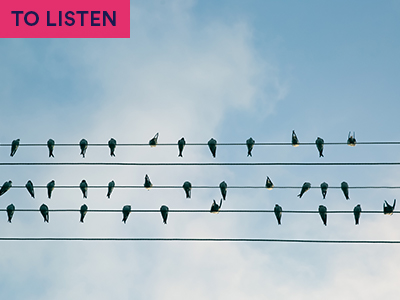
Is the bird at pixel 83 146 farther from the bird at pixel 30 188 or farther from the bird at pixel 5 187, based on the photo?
the bird at pixel 5 187

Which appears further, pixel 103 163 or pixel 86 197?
pixel 86 197

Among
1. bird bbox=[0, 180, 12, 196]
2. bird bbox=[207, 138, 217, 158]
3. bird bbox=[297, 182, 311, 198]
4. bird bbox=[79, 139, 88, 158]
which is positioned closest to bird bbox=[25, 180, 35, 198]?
bird bbox=[0, 180, 12, 196]

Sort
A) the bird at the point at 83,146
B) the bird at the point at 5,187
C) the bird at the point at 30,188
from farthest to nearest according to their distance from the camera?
the bird at the point at 5,187 → the bird at the point at 83,146 → the bird at the point at 30,188

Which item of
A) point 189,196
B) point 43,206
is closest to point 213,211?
point 189,196

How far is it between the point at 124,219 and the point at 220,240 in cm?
489

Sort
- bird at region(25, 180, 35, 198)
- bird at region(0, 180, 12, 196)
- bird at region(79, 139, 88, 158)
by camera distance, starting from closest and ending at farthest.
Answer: bird at region(25, 180, 35, 198) → bird at region(79, 139, 88, 158) → bird at region(0, 180, 12, 196)

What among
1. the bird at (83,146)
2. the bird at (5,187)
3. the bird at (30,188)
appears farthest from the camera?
the bird at (5,187)

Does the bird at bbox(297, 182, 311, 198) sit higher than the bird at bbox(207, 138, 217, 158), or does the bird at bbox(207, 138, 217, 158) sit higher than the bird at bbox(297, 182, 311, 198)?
the bird at bbox(207, 138, 217, 158)

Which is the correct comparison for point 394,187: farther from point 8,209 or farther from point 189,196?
point 8,209

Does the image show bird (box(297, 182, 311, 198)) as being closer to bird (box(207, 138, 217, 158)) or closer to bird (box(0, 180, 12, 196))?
bird (box(207, 138, 217, 158))

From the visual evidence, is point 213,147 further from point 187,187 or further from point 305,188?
point 305,188

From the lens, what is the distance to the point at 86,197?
16688 mm

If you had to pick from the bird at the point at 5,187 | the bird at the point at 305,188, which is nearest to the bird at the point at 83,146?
the bird at the point at 5,187

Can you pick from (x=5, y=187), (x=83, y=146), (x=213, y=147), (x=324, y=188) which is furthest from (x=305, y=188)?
(x=5, y=187)
